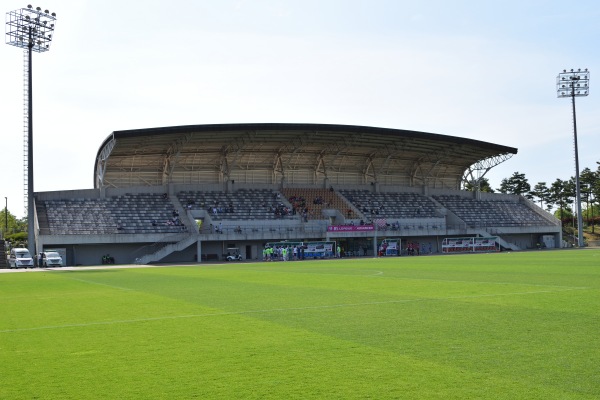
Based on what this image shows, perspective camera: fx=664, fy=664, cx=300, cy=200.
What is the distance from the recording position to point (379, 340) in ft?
36.2

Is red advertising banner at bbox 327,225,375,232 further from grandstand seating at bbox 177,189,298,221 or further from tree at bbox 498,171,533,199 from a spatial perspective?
tree at bbox 498,171,533,199

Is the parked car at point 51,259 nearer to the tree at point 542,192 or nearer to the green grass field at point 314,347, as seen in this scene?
the green grass field at point 314,347

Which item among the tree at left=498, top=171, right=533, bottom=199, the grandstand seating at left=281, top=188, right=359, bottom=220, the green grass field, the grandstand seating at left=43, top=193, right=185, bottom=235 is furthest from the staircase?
the tree at left=498, top=171, right=533, bottom=199

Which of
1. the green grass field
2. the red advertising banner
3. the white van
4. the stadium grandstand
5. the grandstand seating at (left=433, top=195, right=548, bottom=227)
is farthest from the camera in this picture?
the grandstand seating at (left=433, top=195, right=548, bottom=227)

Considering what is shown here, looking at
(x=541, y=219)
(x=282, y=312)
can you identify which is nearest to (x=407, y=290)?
(x=282, y=312)

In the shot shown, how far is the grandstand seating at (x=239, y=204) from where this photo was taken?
7394 centimetres

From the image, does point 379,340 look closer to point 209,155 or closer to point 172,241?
point 172,241

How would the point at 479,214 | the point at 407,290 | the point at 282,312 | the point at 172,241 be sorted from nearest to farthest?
1. the point at 282,312
2. the point at 407,290
3. the point at 172,241
4. the point at 479,214

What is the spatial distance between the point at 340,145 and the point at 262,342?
7112 centimetres

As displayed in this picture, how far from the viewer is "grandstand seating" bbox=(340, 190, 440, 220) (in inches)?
3219

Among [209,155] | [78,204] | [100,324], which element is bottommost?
[100,324]

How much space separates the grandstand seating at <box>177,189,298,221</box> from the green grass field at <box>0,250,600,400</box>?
54.4m

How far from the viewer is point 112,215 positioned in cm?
6944

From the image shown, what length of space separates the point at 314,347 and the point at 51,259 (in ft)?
174
